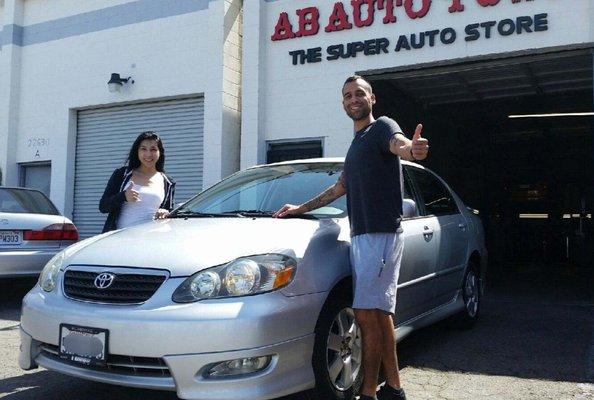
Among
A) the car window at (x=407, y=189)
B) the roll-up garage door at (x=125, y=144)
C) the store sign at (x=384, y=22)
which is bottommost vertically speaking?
the car window at (x=407, y=189)

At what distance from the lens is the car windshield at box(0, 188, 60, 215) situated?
636 centimetres

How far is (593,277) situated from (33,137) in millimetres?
11465

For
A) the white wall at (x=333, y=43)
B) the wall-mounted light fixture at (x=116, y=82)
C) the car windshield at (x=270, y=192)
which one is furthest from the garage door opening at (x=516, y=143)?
the car windshield at (x=270, y=192)

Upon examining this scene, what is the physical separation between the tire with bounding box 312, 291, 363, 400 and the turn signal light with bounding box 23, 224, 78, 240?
13.9 feet

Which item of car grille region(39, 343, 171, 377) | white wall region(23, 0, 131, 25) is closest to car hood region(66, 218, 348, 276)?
car grille region(39, 343, 171, 377)

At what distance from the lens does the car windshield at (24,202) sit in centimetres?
636

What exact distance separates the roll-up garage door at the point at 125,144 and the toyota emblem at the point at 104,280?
7.33 m

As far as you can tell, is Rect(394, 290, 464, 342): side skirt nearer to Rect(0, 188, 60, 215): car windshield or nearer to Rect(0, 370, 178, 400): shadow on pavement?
Rect(0, 370, 178, 400): shadow on pavement

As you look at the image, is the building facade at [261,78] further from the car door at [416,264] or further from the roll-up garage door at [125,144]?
the car door at [416,264]

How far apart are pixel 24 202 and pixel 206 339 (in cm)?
477

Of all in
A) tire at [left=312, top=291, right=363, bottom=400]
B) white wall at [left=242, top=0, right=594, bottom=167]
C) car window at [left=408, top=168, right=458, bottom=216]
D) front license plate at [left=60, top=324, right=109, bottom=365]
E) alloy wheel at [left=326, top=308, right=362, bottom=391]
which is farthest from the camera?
white wall at [left=242, top=0, right=594, bottom=167]

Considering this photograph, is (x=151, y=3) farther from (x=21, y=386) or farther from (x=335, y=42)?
(x=21, y=386)

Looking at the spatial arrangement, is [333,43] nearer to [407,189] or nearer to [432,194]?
[432,194]

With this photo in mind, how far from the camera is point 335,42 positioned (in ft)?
29.5
